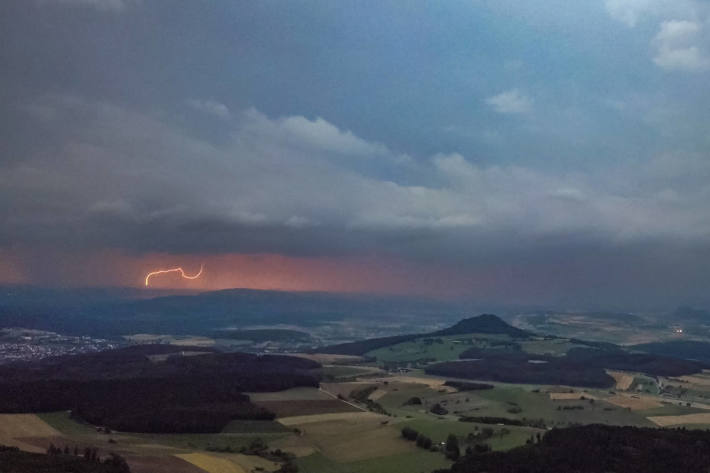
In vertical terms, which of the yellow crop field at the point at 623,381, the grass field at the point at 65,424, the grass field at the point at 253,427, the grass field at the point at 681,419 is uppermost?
the grass field at the point at 65,424

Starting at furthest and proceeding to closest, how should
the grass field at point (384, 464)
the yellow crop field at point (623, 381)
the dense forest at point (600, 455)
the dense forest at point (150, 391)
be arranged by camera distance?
the yellow crop field at point (623, 381)
the dense forest at point (150, 391)
the grass field at point (384, 464)
the dense forest at point (600, 455)

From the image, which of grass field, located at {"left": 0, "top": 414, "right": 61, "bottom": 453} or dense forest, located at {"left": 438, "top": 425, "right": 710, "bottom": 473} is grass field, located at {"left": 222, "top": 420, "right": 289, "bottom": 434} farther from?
dense forest, located at {"left": 438, "top": 425, "right": 710, "bottom": 473}

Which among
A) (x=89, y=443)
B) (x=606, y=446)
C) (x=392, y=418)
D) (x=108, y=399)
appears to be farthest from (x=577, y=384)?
(x=89, y=443)

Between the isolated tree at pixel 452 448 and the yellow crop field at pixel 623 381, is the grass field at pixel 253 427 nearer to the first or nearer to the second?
the isolated tree at pixel 452 448

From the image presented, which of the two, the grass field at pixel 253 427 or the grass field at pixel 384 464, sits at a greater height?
→ the grass field at pixel 384 464

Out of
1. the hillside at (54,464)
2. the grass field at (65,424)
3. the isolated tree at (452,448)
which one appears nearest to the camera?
the hillside at (54,464)

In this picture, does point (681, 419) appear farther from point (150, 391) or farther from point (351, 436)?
point (150, 391)

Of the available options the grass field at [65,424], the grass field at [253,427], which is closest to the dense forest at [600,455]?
the grass field at [253,427]
